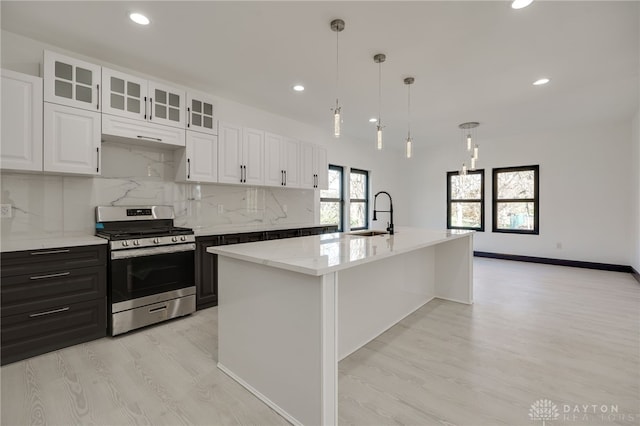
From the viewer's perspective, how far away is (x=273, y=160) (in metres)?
4.18

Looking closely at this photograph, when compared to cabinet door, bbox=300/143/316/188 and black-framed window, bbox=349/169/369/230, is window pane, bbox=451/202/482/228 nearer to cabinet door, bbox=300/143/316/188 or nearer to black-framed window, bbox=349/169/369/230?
black-framed window, bbox=349/169/369/230

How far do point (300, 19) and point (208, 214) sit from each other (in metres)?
2.56

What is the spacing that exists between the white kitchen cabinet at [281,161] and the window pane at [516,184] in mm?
4621

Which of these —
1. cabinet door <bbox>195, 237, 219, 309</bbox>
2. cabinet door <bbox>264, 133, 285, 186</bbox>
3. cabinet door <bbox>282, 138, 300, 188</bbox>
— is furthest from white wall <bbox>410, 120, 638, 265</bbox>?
cabinet door <bbox>195, 237, 219, 309</bbox>

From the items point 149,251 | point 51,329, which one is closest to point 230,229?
point 149,251

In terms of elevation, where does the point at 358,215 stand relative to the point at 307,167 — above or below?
below

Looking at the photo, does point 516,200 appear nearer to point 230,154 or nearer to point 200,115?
point 230,154

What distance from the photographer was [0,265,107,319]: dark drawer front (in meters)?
2.15

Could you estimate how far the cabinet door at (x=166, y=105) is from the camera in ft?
9.76

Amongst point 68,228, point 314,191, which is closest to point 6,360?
point 68,228

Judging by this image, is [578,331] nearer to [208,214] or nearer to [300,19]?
[300,19]

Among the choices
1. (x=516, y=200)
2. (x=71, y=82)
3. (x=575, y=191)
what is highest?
(x=71, y=82)

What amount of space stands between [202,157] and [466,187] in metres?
5.88

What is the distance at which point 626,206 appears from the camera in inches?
198
